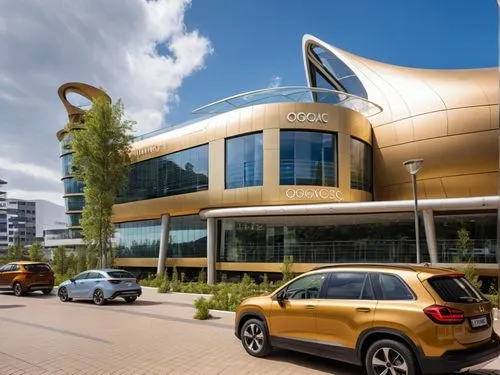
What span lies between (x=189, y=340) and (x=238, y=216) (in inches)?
716

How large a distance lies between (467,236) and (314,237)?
9.36m

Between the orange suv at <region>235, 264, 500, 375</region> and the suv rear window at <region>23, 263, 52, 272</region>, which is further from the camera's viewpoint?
the suv rear window at <region>23, 263, 52, 272</region>

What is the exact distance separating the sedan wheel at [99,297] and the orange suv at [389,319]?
36.6ft

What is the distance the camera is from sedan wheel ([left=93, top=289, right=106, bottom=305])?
17375mm

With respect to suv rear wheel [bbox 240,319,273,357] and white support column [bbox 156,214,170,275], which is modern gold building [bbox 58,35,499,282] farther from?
suv rear wheel [bbox 240,319,273,357]

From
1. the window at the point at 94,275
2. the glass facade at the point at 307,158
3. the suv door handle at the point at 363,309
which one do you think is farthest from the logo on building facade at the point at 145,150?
the suv door handle at the point at 363,309

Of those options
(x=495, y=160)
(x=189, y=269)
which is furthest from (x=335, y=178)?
(x=189, y=269)

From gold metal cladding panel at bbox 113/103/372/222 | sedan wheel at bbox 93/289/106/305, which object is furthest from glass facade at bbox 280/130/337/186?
sedan wheel at bbox 93/289/106/305

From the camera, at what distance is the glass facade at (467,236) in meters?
22.5

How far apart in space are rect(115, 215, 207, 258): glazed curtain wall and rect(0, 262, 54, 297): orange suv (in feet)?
38.5

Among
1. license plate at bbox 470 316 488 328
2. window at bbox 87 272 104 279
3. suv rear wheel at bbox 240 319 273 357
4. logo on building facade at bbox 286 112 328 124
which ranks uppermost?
logo on building facade at bbox 286 112 328 124

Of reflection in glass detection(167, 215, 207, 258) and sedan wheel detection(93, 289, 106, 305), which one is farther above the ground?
reflection in glass detection(167, 215, 207, 258)

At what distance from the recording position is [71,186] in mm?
75812

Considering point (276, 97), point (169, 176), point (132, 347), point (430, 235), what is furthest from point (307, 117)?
point (132, 347)
